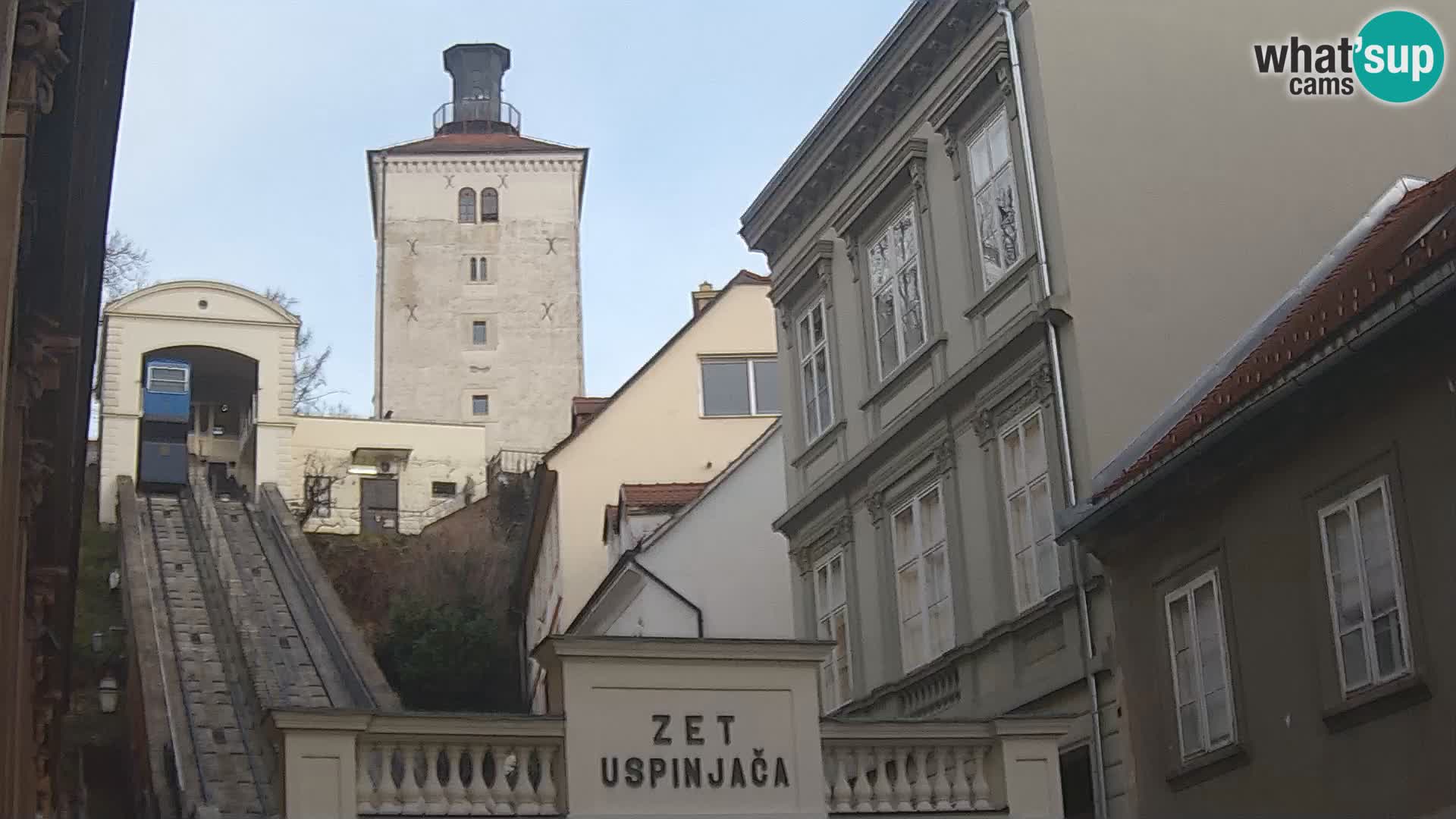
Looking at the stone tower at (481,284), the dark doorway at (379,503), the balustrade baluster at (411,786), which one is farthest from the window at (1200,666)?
the stone tower at (481,284)

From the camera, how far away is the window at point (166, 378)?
59125 millimetres

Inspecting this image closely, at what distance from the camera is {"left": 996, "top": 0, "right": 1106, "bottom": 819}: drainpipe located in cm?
1827

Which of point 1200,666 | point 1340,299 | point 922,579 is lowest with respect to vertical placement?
point 1200,666

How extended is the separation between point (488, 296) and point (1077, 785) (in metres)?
65.4

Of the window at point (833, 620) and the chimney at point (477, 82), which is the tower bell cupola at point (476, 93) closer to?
the chimney at point (477, 82)

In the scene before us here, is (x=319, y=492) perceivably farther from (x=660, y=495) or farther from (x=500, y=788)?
(x=500, y=788)

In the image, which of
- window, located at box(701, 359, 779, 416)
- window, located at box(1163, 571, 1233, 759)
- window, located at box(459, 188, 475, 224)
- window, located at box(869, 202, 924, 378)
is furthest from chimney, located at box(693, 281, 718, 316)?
window, located at box(459, 188, 475, 224)

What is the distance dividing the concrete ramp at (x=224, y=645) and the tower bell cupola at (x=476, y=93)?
5009 cm

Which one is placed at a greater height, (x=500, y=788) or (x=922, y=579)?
(x=922, y=579)

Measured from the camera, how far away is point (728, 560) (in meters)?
32.6

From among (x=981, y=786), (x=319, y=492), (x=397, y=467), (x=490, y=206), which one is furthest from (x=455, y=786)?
(x=490, y=206)

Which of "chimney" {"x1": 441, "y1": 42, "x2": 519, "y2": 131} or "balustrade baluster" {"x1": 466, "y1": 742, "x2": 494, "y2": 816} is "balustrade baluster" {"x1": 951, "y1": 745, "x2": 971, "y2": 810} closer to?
"balustrade baluster" {"x1": 466, "y1": 742, "x2": 494, "y2": 816}

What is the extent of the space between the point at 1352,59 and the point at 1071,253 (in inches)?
130

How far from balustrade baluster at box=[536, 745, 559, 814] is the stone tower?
64.4 m
